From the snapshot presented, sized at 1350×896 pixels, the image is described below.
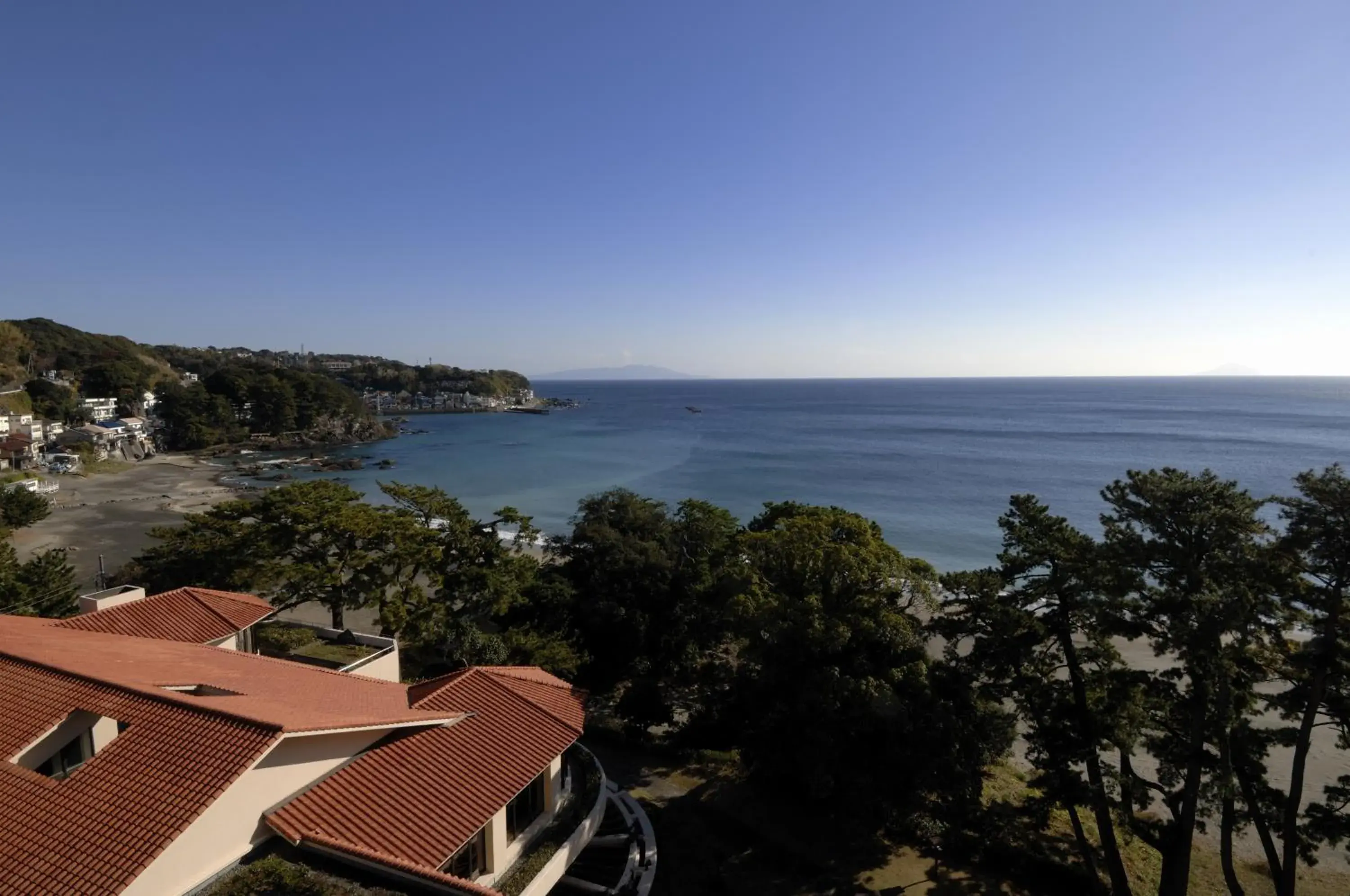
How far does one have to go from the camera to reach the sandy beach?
30.8 metres

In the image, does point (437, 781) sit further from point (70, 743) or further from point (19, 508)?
point (19, 508)

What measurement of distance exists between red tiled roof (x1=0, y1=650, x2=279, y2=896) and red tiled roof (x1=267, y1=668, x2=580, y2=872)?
83 cm

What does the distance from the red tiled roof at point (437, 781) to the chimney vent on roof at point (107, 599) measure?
23.9 feet

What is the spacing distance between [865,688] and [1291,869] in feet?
19.7

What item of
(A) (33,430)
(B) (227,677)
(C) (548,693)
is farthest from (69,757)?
(A) (33,430)

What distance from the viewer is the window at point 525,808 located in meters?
7.80

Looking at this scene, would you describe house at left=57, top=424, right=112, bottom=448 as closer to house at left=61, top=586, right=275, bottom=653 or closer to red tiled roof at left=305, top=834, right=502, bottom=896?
house at left=61, top=586, right=275, bottom=653

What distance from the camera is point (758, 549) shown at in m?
14.7

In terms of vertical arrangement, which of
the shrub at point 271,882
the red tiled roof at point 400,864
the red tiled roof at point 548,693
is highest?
the shrub at point 271,882

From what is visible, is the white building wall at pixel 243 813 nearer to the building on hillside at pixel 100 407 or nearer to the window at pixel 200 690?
the window at pixel 200 690

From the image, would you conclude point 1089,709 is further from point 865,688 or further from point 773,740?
point 773,740

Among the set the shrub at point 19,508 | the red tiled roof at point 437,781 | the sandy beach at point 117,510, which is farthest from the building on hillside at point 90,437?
the red tiled roof at point 437,781

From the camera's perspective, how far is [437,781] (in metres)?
6.69

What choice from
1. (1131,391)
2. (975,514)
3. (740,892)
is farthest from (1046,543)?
(1131,391)
